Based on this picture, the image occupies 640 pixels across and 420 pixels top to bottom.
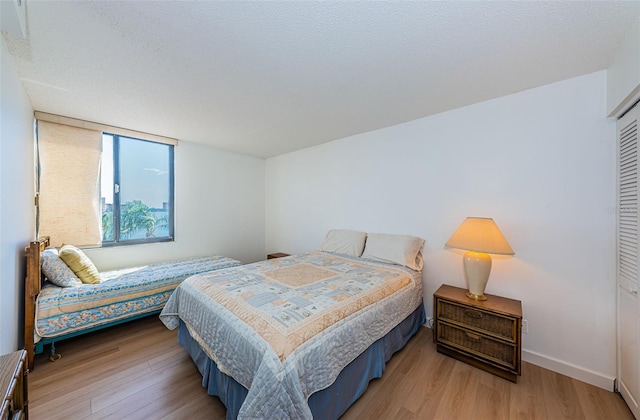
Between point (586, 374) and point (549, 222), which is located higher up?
point (549, 222)

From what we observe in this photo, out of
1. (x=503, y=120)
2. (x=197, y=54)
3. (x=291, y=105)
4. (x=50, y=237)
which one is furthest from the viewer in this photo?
(x=50, y=237)

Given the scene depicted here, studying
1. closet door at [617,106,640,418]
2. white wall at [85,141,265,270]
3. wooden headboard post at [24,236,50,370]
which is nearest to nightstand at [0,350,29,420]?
wooden headboard post at [24,236,50,370]

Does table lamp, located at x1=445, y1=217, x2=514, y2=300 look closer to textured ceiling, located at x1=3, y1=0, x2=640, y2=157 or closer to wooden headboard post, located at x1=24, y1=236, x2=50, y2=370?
textured ceiling, located at x1=3, y1=0, x2=640, y2=157

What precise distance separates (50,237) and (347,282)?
11.2 ft

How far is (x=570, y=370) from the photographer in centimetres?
183

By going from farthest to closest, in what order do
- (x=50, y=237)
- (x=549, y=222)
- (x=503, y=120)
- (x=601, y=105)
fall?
(x=50, y=237), (x=503, y=120), (x=549, y=222), (x=601, y=105)

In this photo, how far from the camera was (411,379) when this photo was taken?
5.88 ft

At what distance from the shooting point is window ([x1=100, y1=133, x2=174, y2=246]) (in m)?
3.06

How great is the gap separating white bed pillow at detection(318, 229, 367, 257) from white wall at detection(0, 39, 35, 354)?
281 cm

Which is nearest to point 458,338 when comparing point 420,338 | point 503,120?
point 420,338

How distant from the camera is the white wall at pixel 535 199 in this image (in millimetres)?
1765

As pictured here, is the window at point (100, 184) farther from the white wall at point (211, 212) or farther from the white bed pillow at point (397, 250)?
the white bed pillow at point (397, 250)

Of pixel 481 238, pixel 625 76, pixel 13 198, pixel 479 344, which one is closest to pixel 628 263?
pixel 481 238

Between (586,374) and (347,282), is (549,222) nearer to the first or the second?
(586,374)
